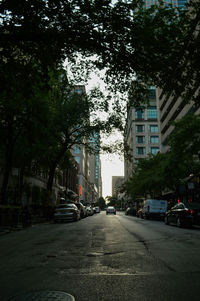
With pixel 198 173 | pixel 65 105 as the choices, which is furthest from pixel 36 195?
pixel 198 173

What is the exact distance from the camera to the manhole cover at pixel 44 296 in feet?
10.4

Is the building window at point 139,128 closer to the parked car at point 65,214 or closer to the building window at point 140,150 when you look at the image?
the building window at point 140,150

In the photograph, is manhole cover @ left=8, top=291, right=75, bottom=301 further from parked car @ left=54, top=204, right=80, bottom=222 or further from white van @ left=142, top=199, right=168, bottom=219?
white van @ left=142, top=199, right=168, bottom=219

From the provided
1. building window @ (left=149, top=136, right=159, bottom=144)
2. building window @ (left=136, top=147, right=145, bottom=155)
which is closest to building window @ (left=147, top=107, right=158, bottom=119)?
building window @ (left=149, top=136, right=159, bottom=144)

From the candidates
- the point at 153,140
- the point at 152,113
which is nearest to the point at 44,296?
the point at 153,140

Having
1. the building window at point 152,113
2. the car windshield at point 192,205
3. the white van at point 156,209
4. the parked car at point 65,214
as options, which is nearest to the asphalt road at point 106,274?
the car windshield at point 192,205

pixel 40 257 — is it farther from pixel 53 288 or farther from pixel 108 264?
pixel 53 288

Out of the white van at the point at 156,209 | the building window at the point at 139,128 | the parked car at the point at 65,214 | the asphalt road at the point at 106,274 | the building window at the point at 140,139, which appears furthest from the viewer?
the building window at the point at 139,128

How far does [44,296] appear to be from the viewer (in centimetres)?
330

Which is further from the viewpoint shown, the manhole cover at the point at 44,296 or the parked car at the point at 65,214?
the parked car at the point at 65,214

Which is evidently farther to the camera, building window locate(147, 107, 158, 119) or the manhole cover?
building window locate(147, 107, 158, 119)

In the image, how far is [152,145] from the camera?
88.9 meters

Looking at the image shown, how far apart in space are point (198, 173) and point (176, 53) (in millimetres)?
19965

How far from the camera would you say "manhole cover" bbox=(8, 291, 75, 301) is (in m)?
3.18
